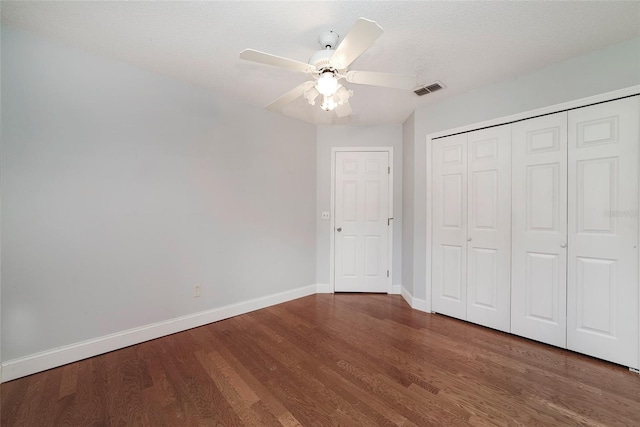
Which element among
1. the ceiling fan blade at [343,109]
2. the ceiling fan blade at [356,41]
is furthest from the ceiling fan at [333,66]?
the ceiling fan blade at [343,109]

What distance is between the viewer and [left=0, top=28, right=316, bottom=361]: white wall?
1771mm

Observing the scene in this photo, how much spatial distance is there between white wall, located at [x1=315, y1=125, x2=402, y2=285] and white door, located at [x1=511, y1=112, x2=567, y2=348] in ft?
4.51

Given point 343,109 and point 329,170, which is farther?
point 329,170

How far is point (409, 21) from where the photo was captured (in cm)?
164

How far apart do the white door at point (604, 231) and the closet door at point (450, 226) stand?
2.68ft

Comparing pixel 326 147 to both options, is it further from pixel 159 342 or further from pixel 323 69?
pixel 159 342

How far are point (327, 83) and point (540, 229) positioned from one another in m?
2.28

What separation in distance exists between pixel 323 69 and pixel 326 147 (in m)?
2.04

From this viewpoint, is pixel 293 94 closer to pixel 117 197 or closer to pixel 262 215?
pixel 262 215

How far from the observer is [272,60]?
1467mm

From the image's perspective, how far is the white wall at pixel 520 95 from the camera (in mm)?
1888

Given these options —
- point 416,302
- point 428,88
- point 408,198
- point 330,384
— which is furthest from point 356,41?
point 416,302

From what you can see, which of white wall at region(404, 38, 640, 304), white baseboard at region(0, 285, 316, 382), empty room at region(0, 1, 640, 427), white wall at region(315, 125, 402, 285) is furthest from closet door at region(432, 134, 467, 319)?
white baseboard at region(0, 285, 316, 382)

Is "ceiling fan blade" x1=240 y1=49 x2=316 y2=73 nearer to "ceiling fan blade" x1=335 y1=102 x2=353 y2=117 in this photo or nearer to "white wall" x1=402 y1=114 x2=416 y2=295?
"ceiling fan blade" x1=335 y1=102 x2=353 y2=117
